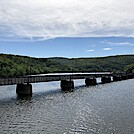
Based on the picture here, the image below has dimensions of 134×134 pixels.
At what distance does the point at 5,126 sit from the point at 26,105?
19.1 m

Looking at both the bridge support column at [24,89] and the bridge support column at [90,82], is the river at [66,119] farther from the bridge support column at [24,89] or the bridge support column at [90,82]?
the bridge support column at [90,82]

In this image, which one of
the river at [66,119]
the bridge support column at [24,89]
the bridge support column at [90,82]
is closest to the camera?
the river at [66,119]

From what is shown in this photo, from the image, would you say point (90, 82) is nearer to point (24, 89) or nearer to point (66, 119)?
point (24, 89)

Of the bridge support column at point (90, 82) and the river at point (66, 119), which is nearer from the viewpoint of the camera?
the river at point (66, 119)

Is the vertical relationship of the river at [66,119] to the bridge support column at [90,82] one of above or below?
below

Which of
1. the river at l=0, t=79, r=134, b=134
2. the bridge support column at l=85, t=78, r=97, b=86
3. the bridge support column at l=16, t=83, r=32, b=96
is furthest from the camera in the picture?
the bridge support column at l=85, t=78, r=97, b=86

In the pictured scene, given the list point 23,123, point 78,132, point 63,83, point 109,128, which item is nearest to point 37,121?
point 23,123

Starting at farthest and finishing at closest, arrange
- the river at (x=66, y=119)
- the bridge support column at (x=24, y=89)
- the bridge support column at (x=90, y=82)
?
1. the bridge support column at (x=90, y=82)
2. the bridge support column at (x=24, y=89)
3. the river at (x=66, y=119)

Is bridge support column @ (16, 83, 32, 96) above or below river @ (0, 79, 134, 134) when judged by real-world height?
above

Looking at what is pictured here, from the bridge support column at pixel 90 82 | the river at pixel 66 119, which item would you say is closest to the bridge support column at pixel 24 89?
the river at pixel 66 119

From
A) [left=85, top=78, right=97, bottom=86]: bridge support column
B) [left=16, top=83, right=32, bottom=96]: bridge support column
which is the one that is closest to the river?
[left=16, top=83, right=32, bottom=96]: bridge support column

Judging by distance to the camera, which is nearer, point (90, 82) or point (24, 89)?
point (24, 89)

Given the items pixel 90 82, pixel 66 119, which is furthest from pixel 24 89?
pixel 90 82

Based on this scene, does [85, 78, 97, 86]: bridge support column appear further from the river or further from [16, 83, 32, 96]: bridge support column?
the river
